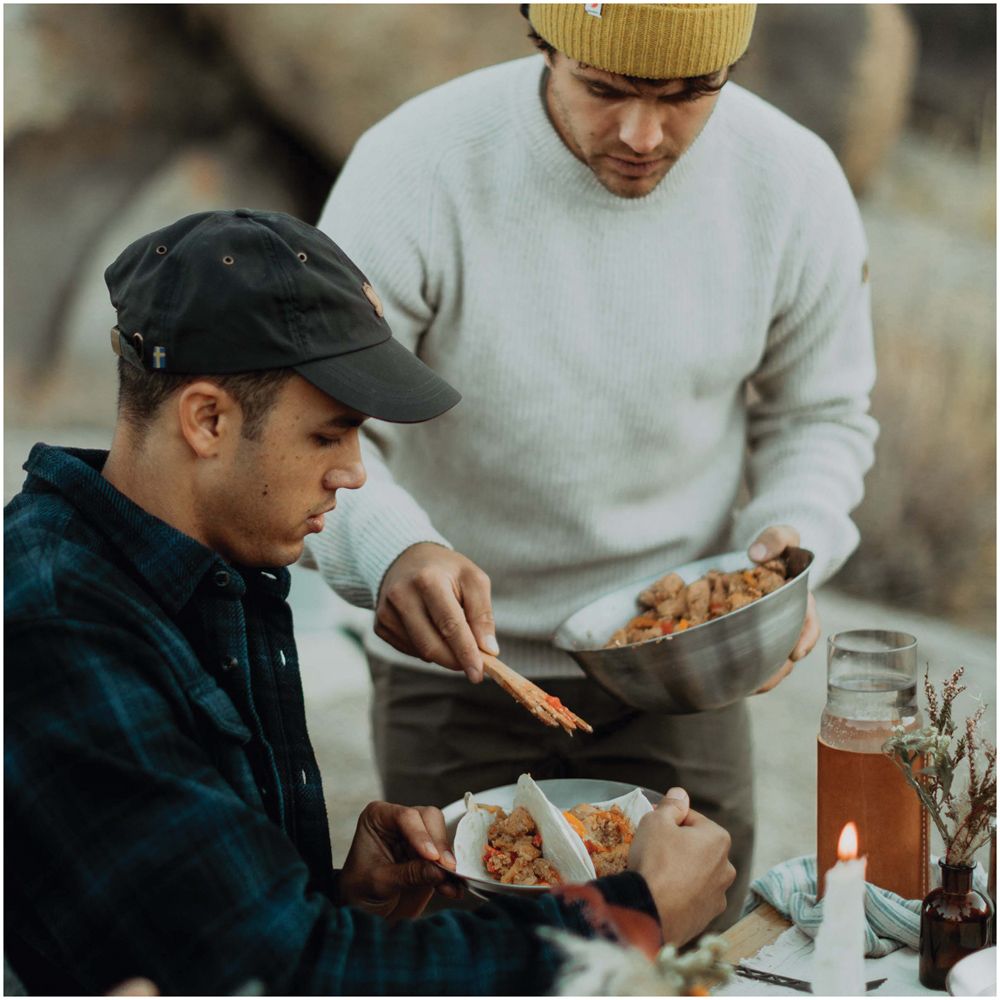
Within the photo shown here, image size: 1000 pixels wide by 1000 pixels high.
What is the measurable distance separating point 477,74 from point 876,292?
429cm

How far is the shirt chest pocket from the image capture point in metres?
1.47

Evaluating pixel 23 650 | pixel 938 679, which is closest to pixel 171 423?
pixel 23 650

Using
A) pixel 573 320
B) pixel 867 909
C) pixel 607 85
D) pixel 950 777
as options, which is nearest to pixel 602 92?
pixel 607 85

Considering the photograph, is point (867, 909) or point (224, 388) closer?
point (224, 388)

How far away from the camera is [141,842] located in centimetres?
129

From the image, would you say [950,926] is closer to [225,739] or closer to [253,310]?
[225,739]

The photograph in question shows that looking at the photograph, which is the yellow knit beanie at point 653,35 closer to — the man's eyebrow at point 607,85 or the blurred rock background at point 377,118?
the man's eyebrow at point 607,85

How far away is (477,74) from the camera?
2.39m

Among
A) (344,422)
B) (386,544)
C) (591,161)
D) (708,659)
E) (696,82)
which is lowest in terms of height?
(708,659)

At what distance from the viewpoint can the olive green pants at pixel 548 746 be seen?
2475 millimetres

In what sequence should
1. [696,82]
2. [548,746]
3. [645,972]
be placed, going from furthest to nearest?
[548,746], [696,82], [645,972]

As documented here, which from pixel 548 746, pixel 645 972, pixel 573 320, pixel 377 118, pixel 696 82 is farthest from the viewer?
pixel 377 118

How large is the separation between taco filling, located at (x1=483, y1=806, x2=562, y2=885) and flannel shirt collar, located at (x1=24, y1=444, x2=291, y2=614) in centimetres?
51

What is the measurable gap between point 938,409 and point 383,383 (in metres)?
5.13
